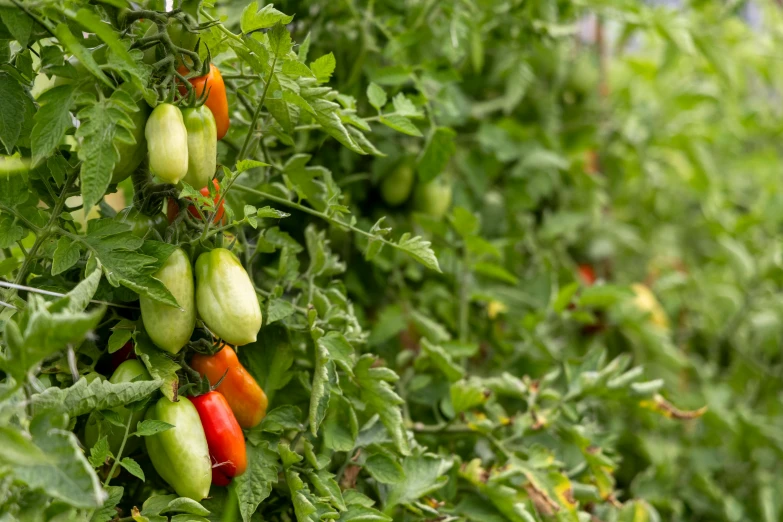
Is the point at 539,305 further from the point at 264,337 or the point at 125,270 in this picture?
the point at 125,270

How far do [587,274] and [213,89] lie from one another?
103cm

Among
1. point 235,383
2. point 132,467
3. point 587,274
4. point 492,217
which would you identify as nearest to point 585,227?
point 587,274

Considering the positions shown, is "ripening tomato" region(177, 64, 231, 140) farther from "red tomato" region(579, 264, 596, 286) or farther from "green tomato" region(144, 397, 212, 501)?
"red tomato" region(579, 264, 596, 286)

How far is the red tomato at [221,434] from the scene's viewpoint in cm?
67

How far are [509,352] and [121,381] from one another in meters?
0.71

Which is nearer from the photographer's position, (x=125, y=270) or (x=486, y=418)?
(x=125, y=270)

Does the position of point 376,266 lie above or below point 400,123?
below

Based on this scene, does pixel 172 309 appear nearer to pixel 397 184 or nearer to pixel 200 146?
pixel 200 146

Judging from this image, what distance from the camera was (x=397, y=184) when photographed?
1.13 m

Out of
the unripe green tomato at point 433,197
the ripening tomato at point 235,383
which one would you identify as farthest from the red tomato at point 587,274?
the ripening tomato at point 235,383

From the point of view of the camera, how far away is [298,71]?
0.67 meters

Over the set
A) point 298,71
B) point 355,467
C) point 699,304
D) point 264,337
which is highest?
point 298,71

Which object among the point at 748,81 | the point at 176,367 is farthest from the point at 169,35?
the point at 748,81

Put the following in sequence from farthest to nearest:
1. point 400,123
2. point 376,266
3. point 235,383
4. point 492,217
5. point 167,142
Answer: point 492,217, point 376,266, point 400,123, point 235,383, point 167,142
